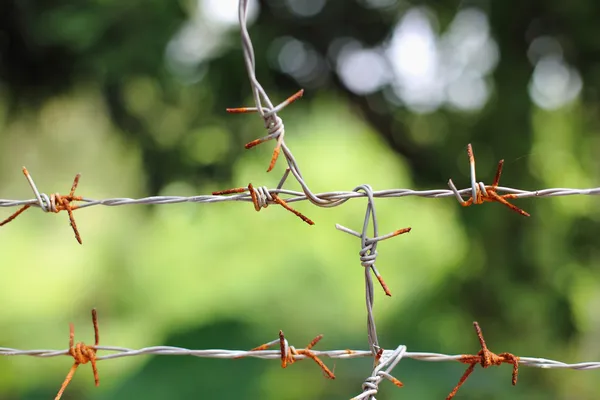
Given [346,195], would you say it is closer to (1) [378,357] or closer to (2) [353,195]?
(2) [353,195]

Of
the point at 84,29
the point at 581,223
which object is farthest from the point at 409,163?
the point at 84,29

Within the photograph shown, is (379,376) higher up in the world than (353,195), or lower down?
lower down

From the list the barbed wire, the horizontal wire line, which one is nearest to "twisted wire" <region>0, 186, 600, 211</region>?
the horizontal wire line

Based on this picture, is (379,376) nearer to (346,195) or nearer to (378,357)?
(378,357)

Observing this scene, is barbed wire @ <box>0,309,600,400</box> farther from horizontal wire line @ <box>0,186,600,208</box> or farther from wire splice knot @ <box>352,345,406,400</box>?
horizontal wire line @ <box>0,186,600,208</box>

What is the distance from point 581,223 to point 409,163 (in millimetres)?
604

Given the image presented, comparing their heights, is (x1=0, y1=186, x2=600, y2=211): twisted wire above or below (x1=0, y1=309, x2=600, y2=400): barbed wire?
above

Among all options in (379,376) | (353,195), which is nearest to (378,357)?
(379,376)

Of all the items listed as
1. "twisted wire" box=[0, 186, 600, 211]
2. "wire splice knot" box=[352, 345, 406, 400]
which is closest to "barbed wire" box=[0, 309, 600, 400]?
"wire splice knot" box=[352, 345, 406, 400]

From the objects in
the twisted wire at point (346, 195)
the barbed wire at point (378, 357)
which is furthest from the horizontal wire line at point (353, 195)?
the barbed wire at point (378, 357)

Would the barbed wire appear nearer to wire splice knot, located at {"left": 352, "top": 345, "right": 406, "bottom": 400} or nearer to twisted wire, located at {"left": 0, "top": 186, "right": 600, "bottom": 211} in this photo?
wire splice knot, located at {"left": 352, "top": 345, "right": 406, "bottom": 400}

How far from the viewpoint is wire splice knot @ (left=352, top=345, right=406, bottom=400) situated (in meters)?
0.67

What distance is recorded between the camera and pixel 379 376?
69cm

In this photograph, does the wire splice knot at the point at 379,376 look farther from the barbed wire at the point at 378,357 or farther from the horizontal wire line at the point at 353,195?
the horizontal wire line at the point at 353,195
